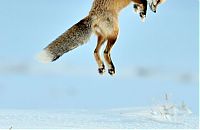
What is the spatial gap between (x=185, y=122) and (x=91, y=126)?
1160 millimetres

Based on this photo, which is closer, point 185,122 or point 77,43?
point 77,43

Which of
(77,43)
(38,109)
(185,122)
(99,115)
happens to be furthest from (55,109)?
(77,43)

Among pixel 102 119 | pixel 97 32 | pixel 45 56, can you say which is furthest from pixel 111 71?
pixel 102 119

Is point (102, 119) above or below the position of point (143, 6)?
below

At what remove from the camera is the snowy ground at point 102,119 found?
13.3 feet

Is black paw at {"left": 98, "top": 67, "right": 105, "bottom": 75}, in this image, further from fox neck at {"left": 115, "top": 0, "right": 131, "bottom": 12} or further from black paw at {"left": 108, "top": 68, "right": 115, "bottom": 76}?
fox neck at {"left": 115, "top": 0, "right": 131, "bottom": 12}

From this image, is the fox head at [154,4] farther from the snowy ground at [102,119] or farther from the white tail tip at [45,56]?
the snowy ground at [102,119]

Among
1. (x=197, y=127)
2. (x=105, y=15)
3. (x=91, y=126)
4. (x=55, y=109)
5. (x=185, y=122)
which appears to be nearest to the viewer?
(x=105, y=15)

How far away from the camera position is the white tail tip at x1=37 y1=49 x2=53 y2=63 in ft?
7.81

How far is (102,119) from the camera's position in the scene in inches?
Result: 180

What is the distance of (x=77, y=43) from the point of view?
2500mm

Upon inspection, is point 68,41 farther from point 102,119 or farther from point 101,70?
point 102,119

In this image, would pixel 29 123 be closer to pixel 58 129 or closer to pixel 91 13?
pixel 58 129

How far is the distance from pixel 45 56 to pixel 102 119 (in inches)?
88.1
